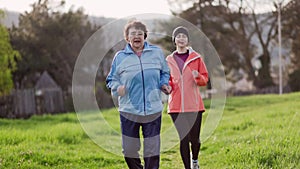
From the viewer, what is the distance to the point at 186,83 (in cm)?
559

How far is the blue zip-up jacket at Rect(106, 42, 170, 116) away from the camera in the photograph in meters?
4.71

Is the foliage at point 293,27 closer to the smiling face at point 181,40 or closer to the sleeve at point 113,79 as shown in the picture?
the smiling face at point 181,40

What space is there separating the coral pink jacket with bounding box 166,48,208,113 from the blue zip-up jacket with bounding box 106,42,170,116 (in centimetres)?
79

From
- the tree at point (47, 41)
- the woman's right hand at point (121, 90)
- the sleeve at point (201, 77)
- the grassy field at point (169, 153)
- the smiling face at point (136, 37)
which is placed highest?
the tree at point (47, 41)

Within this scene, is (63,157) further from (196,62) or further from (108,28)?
(196,62)

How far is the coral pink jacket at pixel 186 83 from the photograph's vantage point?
Result: 5.54 m

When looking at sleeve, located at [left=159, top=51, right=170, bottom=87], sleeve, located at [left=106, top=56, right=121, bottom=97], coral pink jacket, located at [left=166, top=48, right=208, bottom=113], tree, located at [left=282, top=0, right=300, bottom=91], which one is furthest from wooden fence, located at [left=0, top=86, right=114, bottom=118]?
sleeve, located at [left=159, top=51, right=170, bottom=87]

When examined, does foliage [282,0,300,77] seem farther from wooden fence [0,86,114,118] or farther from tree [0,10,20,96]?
tree [0,10,20,96]

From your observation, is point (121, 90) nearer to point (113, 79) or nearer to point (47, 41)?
point (113, 79)

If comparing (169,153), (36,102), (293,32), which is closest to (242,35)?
(293,32)

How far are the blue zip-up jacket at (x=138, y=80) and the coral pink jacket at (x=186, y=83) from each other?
79cm

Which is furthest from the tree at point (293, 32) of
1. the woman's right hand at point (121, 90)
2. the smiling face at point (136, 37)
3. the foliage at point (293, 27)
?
the woman's right hand at point (121, 90)

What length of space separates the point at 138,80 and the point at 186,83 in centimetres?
106

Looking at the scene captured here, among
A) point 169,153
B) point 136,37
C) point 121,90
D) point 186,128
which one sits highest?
point 136,37
